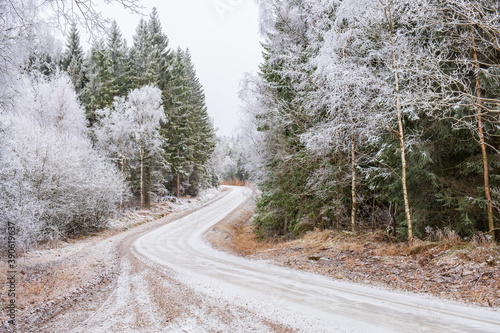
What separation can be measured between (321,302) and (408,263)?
12.6ft

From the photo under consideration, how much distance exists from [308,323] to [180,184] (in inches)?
1359

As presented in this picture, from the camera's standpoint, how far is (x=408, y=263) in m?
7.49

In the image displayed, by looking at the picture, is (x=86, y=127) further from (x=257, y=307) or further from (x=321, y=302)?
(x=321, y=302)

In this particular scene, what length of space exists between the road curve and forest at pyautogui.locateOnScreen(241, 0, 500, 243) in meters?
3.64

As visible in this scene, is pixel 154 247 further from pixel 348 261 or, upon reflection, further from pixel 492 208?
pixel 492 208

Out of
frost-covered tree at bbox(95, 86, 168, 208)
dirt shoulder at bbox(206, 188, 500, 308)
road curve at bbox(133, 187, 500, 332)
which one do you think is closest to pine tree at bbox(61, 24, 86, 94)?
frost-covered tree at bbox(95, 86, 168, 208)

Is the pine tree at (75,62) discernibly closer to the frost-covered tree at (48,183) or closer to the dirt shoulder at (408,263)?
the frost-covered tree at (48,183)

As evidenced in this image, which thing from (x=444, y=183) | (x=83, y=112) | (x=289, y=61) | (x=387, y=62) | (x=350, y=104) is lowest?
(x=444, y=183)

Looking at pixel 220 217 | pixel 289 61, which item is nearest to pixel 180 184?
pixel 220 217

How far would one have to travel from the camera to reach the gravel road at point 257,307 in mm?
4098

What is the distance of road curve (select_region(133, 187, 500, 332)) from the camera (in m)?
4.01

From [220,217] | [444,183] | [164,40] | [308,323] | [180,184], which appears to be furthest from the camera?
[180,184]

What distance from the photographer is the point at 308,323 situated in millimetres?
4148

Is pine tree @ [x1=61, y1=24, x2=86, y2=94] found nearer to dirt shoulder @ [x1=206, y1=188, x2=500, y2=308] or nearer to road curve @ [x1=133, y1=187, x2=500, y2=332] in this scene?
road curve @ [x1=133, y1=187, x2=500, y2=332]
